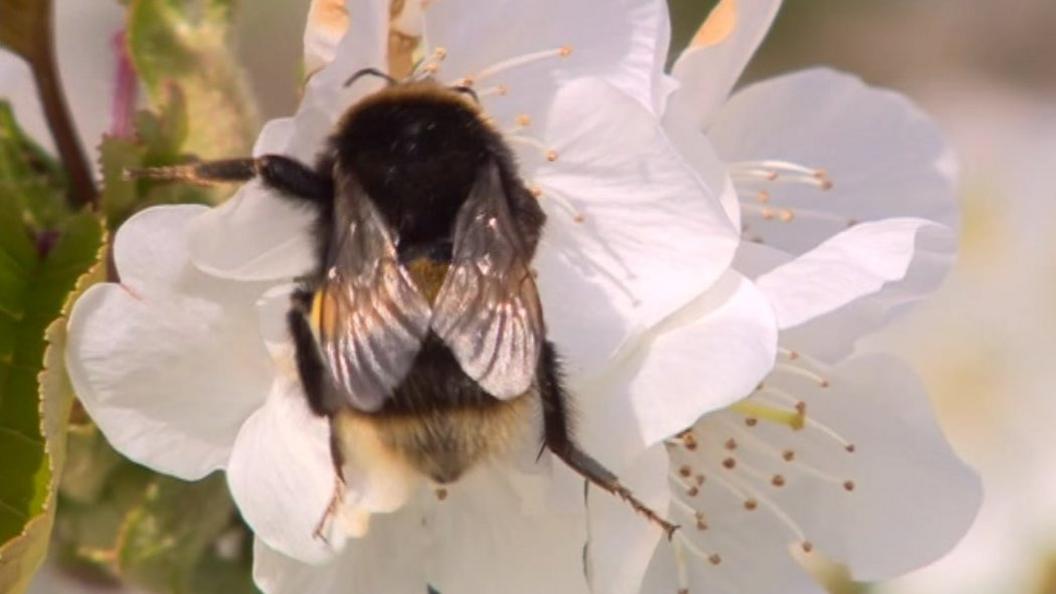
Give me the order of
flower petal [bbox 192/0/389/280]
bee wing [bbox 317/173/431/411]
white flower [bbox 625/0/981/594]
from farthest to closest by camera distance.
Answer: white flower [bbox 625/0/981/594] → flower petal [bbox 192/0/389/280] → bee wing [bbox 317/173/431/411]

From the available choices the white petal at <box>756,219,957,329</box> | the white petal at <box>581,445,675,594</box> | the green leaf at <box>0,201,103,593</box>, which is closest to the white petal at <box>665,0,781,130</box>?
the white petal at <box>756,219,957,329</box>

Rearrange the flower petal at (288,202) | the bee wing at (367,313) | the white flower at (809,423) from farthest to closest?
the white flower at (809,423) < the flower petal at (288,202) < the bee wing at (367,313)

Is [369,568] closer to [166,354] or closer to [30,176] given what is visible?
[166,354]

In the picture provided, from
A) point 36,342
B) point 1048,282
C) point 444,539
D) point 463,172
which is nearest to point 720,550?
point 444,539

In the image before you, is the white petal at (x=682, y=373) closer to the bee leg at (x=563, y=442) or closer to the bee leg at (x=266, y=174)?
the bee leg at (x=563, y=442)

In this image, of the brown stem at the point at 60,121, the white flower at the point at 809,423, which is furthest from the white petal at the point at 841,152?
the brown stem at the point at 60,121

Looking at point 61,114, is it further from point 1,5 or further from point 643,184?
point 643,184

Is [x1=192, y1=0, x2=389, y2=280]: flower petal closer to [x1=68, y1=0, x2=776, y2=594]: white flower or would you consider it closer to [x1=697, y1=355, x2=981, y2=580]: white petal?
[x1=68, y1=0, x2=776, y2=594]: white flower
